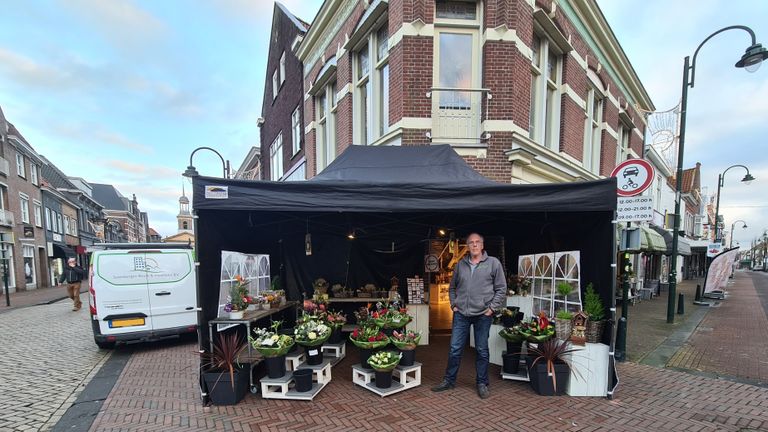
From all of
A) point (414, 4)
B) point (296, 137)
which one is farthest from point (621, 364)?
point (296, 137)

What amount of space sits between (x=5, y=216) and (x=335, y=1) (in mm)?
19849

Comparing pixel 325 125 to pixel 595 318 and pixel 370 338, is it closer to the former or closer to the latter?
pixel 370 338

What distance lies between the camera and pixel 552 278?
458 cm

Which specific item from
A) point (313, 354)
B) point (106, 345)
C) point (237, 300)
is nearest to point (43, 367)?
point (106, 345)

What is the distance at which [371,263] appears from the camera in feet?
20.7

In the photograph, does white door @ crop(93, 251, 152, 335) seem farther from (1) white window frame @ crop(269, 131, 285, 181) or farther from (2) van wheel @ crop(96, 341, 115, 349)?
(1) white window frame @ crop(269, 131, 285, 181)

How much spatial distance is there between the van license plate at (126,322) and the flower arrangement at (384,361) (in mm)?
4279

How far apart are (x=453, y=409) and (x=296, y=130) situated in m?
11.2

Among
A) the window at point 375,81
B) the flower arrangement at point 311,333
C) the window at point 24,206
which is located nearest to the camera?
the flower arrangement at point 311,333

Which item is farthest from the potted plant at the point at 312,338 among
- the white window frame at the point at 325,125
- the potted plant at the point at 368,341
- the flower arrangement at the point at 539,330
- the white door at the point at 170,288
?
the white window frame at the point at 325,125

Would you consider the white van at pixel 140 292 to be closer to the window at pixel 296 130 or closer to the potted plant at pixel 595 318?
the potted plant at pixel 595 318

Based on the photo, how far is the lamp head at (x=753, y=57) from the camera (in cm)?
629

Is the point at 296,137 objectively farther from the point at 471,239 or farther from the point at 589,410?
the point at 589,410

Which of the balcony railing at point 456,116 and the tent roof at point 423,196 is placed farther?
the balcony railing at point 456,116
